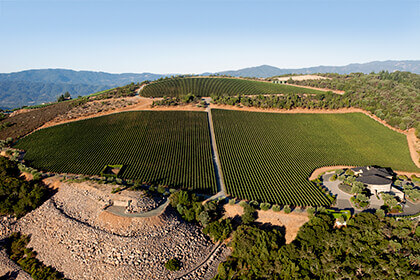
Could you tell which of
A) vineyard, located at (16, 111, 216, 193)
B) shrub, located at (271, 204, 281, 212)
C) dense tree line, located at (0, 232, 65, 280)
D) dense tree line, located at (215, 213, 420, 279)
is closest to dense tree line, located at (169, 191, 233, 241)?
dense tree line, located at (215, 213, 420, 279)

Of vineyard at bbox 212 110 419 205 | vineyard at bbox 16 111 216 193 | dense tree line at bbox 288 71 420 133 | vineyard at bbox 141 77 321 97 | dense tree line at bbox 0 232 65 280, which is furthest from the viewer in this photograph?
vineyard at bbox 141 77 321 97

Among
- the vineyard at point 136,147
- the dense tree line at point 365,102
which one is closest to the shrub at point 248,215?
the vineyard at point 136,147

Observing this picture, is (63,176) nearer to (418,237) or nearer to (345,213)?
(345,213)

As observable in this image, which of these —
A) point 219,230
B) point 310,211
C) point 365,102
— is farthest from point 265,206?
point 365,102

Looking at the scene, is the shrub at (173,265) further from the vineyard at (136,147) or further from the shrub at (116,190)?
the shrub at (116,190)

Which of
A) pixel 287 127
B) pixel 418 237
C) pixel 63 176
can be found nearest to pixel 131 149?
pixel 63 176

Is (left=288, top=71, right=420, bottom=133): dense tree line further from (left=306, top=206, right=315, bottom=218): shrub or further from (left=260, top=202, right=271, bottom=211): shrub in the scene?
(left=260, top=202, right=271, bottom=211): shrub

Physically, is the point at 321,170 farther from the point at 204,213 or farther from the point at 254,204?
the point at 204,213
